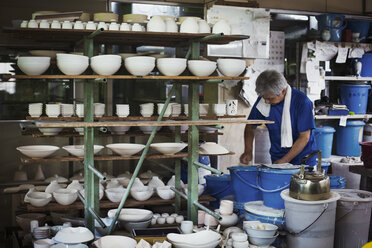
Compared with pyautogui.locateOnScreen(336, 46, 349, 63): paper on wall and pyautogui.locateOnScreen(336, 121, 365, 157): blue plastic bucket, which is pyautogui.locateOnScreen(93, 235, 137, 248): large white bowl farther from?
pyautogui.locateOnScreen(336, 46, 349, 63): paper on wall

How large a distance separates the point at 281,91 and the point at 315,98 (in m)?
2.38

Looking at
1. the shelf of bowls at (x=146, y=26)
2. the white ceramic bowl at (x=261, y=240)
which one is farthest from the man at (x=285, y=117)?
the white ceramic bowl at (x=261, y=240)

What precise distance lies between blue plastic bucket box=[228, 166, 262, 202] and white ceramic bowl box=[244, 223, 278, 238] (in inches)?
19.2

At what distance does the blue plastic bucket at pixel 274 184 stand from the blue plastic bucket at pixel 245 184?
0.18 m

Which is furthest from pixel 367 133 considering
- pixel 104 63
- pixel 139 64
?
pixel 104 63

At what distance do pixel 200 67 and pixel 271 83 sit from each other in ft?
3.15

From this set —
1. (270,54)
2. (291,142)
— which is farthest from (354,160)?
(291,142)

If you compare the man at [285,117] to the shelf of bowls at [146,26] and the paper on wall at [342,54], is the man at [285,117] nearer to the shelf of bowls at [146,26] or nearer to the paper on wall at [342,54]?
the shelf of bowls at [146,26]

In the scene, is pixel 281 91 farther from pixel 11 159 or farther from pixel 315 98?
pixel 11 159

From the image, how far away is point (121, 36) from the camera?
13.4 feet

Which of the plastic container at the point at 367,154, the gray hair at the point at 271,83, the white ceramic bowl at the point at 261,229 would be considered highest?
the gray hair at the point at 271,83

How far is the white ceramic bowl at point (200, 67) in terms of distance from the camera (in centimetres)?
387

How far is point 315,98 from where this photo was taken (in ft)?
22.2

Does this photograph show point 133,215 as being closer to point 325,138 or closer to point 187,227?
point 187,227
